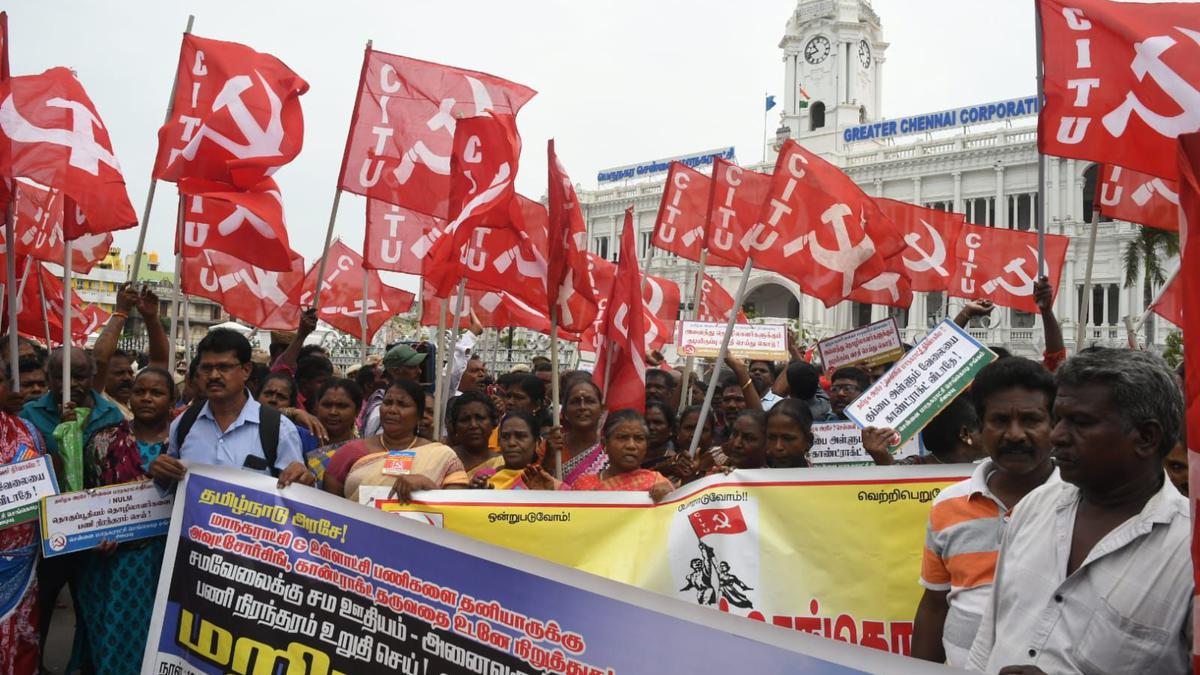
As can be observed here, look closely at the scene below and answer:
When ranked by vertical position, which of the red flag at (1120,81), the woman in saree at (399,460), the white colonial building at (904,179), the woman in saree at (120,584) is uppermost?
the white colonial building at (904,179)

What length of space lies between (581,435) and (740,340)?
4.13 meters

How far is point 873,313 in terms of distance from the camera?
45219 mm

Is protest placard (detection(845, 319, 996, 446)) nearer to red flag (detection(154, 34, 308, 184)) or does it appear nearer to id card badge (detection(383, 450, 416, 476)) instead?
id card badge (detection(383, 450, 416, 476))

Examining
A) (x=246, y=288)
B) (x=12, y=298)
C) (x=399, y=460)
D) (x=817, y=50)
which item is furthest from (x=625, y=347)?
(x=817, y=50)

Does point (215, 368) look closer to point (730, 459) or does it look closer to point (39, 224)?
point (730, 459)

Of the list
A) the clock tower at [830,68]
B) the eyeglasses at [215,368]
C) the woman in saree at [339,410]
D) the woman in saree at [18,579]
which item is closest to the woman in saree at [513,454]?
the woman in saree at [339,410]

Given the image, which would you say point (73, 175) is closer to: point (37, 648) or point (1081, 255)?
point (37, 648)

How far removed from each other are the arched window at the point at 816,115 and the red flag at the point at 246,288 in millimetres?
47474

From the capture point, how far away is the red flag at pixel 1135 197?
5.35 metres

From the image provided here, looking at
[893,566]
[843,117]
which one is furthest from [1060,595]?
[843,117]

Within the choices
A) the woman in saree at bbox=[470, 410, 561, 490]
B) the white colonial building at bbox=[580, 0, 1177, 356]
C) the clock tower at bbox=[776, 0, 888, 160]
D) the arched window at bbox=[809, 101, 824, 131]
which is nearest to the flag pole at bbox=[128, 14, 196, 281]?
Result: the woman in saree at bbox=[470, 410, 561, 490]

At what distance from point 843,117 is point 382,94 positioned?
48.2m

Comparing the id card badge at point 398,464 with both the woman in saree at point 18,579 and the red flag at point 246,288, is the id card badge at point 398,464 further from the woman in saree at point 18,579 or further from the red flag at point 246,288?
the red flag at point 246,288

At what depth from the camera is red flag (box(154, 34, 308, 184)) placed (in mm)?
5941
